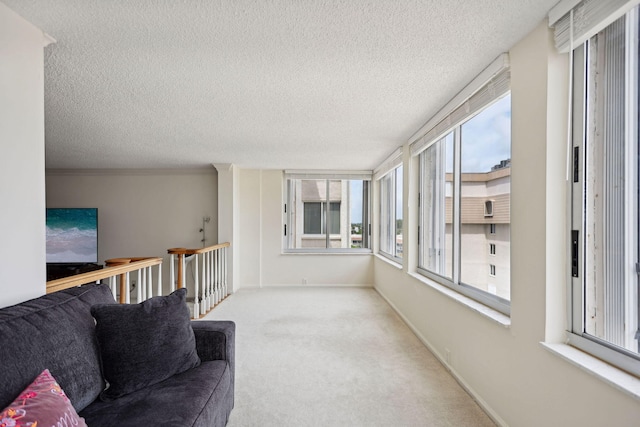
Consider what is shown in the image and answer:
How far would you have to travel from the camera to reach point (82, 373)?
4.83ft

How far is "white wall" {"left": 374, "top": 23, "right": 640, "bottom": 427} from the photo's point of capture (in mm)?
1531

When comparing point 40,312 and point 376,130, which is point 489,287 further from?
point 40,312

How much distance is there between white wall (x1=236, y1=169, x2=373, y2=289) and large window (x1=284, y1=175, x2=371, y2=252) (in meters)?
0.27

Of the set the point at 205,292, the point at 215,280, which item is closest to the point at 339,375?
the point at 205,292

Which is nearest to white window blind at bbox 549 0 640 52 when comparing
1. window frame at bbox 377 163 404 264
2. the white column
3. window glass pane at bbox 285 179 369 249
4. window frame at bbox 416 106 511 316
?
window frame at bbox 416 106 511 316

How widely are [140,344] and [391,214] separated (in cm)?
463

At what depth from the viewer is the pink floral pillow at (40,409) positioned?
3.41 ft

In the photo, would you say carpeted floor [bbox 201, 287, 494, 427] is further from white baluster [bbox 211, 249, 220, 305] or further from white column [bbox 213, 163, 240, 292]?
white column [bbox 213, 163, 240, 292]

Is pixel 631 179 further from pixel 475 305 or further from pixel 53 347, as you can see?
pixel 53 347

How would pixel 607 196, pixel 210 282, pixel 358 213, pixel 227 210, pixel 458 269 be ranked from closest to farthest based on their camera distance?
1. pixel 607 196
2. pixel 458 269
3. pixel 210 282
4. pixel 227 210
5. pixel 358 213

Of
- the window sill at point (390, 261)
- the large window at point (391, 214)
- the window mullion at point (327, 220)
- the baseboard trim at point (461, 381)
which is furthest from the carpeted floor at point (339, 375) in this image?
the window mullion at point (327, 220)

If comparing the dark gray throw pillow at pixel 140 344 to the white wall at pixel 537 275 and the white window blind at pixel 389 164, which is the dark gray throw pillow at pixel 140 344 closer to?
the white wall at pixel 537 275

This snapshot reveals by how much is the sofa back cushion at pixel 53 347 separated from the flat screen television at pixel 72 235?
502 cm

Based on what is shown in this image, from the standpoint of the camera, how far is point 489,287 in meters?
2.51
